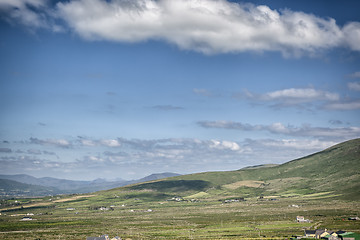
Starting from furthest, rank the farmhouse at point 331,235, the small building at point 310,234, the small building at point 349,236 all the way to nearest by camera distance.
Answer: the small building at point 310,234 < the farmhouse at point 331,235 < the small building at point 349,236

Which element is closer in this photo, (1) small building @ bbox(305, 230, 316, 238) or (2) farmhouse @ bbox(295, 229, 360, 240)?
(2) farmhouse @ bbox(295, 229, 360, 240)

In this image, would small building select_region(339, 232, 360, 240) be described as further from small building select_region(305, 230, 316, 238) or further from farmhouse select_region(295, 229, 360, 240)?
small building select_region(305, 230, 316, 238)

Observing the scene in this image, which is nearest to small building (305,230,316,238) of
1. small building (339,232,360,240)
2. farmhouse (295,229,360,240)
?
farmhouse (295,229,360,240)

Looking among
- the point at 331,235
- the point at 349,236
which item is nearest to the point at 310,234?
the point at 331,235

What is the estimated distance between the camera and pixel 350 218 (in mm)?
154000

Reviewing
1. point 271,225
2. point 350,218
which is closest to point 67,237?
point 271,225

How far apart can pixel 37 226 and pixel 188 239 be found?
95.6 meters

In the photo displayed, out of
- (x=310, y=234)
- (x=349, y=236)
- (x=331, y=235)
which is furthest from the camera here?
(x=310, y=234)

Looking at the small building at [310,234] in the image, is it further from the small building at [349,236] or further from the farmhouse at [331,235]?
the small building at [349,236]

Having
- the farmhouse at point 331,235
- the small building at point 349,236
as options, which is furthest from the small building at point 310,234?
the small building at point 349,236

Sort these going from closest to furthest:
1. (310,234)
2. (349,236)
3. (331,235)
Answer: (349,236) < (331,235) < (310,234)

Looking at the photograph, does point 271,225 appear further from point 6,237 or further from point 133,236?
point 6,237

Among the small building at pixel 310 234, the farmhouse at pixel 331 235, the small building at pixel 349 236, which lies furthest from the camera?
the small building at pixel 310 234

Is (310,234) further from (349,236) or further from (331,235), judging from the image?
(349,236)
